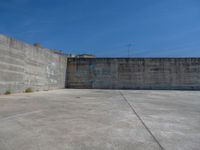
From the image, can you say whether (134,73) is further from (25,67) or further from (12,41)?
(12,41)

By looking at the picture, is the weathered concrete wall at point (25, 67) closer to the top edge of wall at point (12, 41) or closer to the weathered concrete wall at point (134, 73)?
the top edge of wall at point (12, 41)

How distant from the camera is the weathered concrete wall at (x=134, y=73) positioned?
1172 cm

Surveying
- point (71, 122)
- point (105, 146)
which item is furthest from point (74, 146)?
point (71, 122)

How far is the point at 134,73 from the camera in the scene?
12.0m

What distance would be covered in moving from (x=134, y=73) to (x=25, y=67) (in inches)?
313

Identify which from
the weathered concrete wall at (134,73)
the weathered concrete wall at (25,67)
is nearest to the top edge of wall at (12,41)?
the weathered concrete wall at (25,67)

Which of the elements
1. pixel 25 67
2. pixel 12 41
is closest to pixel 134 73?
pixel 25 67

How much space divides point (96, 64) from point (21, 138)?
34.6 ft

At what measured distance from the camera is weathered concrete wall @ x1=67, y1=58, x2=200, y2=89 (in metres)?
11.7

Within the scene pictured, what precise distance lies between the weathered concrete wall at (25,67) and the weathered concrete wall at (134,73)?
7.04 feet

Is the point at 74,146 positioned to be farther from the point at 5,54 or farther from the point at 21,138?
the point at 5,54

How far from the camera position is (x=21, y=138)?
5.79ft

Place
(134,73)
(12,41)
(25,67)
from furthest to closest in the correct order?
(134,73), (25,67), (12,41)

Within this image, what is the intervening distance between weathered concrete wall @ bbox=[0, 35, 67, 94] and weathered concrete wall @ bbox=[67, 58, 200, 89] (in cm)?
214
